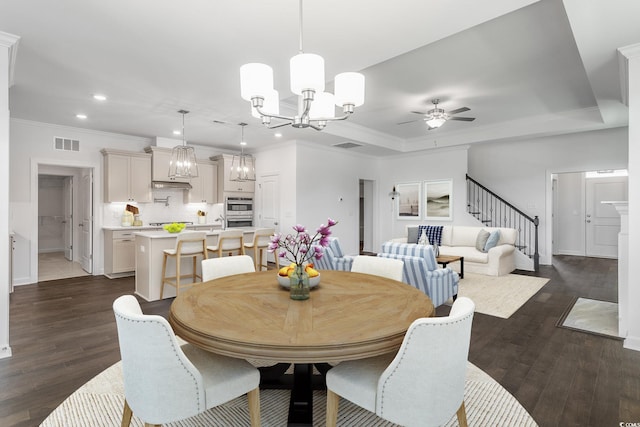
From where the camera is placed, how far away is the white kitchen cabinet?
19.0 feet

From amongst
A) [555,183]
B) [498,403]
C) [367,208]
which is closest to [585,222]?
[555,183]

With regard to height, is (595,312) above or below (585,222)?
below

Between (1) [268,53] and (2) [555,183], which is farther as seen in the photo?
(2) [555,183]

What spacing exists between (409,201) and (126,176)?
21.3ft

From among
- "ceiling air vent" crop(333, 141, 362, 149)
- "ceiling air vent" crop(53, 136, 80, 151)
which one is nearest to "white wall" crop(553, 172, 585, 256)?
"ceiling air vent" crop(333, 141, 362, 149)

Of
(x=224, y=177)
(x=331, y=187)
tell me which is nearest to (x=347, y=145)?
(x=331, y=187)

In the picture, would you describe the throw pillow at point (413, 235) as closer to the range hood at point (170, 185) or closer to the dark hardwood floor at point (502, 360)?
the dark hardwood floor at point (502, 360)

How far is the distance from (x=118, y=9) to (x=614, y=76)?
4.73 meters

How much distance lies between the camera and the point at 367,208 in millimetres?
9094

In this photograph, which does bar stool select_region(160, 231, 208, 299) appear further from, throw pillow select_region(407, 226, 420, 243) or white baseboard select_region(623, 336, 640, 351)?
white baseboard select_region(623, 336, 640, 351)

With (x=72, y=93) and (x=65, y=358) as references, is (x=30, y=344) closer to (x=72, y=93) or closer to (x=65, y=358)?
(x=65, y=358)

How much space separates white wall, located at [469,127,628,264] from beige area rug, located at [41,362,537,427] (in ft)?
20.2

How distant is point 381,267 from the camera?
9.04 ft

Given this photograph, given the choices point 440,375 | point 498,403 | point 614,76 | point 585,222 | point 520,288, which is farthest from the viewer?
point 585,222
